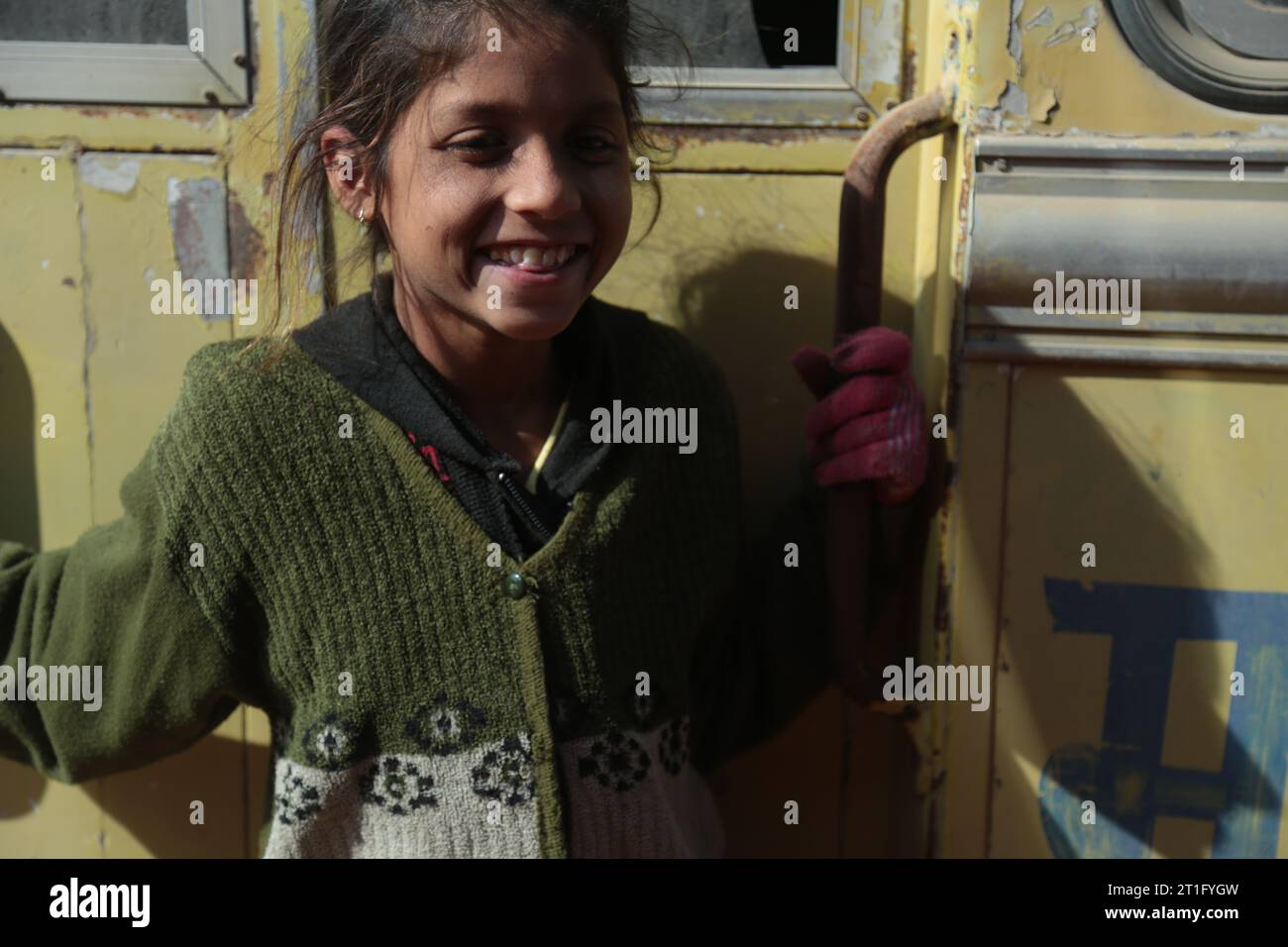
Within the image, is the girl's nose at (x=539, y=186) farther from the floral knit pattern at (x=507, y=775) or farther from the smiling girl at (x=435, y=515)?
the floral knit pattern at (x=507, y=775)

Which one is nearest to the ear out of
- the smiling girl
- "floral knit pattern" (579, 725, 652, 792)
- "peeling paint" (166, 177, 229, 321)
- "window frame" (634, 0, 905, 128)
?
the smiling girl

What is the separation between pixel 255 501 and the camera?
1.16 meters

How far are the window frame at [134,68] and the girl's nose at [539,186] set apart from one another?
0.46 m

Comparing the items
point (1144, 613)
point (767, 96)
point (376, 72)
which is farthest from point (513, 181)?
point (1144, 613)

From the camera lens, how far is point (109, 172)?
137 cm

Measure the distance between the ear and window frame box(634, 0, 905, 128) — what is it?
0.37m

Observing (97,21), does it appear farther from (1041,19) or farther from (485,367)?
(1041,19)

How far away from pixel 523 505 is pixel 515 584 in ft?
0.27

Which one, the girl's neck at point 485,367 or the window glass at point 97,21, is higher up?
the window glass at point 97,21

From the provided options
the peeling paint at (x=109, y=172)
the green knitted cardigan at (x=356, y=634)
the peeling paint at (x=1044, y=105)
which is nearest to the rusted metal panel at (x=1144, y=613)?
the peeling paint at (x=1044, y=105)

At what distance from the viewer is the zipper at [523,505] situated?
1.20m

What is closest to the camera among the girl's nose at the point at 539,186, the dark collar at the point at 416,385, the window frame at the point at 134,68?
the girl's nose at the point at 539,186

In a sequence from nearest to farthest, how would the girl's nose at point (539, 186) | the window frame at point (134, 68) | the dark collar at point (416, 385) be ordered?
the girl's nose at point (539, 186) → the dark collar at point (416, 385) → the window frame at point (134, 68)
